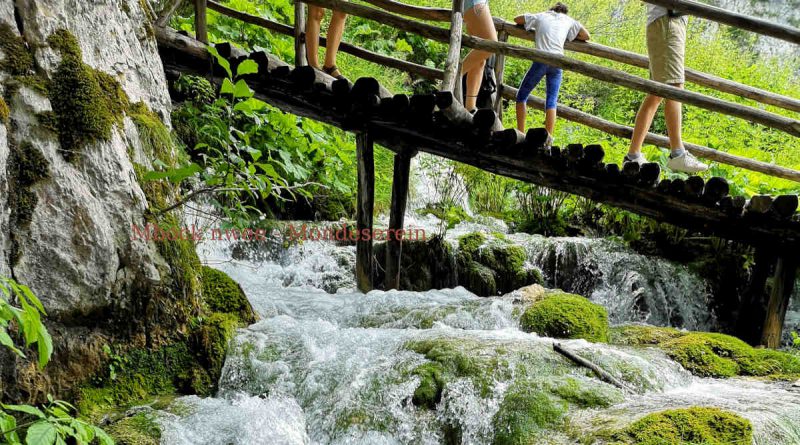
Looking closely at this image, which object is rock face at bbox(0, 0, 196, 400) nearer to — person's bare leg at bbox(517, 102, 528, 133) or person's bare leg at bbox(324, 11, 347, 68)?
person's bare leg at bbox(324, 11, 347, 68)

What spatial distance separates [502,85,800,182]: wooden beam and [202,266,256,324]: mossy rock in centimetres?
456

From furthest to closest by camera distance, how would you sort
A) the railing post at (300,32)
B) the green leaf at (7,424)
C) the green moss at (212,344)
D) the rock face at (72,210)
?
the railing post at (300,32)
the green moss at (212,344)
the rock face at (72,210)
the green leaf at (7,424)

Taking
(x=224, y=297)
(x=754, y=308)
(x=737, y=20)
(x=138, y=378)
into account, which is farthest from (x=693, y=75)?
(x=138, y=378)

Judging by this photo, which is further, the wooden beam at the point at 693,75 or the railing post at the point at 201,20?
the wooden beam at the point at 693,75

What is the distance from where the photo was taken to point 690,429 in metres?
2.70

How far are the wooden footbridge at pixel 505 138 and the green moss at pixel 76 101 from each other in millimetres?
1971

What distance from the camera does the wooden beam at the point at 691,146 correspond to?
6641 mm

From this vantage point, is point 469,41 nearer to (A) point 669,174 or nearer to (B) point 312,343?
(B) point 312,343

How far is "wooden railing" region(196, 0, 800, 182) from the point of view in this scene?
5.18 meters

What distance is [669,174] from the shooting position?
8219mm

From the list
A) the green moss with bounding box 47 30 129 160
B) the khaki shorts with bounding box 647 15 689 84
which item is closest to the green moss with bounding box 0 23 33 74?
the green moss with bounding box 47 30 129 160

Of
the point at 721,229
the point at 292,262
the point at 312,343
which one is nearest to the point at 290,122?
the point at 292,262

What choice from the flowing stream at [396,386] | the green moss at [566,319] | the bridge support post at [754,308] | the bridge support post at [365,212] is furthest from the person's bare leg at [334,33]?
the bridge support post at [754,308]

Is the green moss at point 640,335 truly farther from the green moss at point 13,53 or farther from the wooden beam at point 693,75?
the green moss at point 13,53
